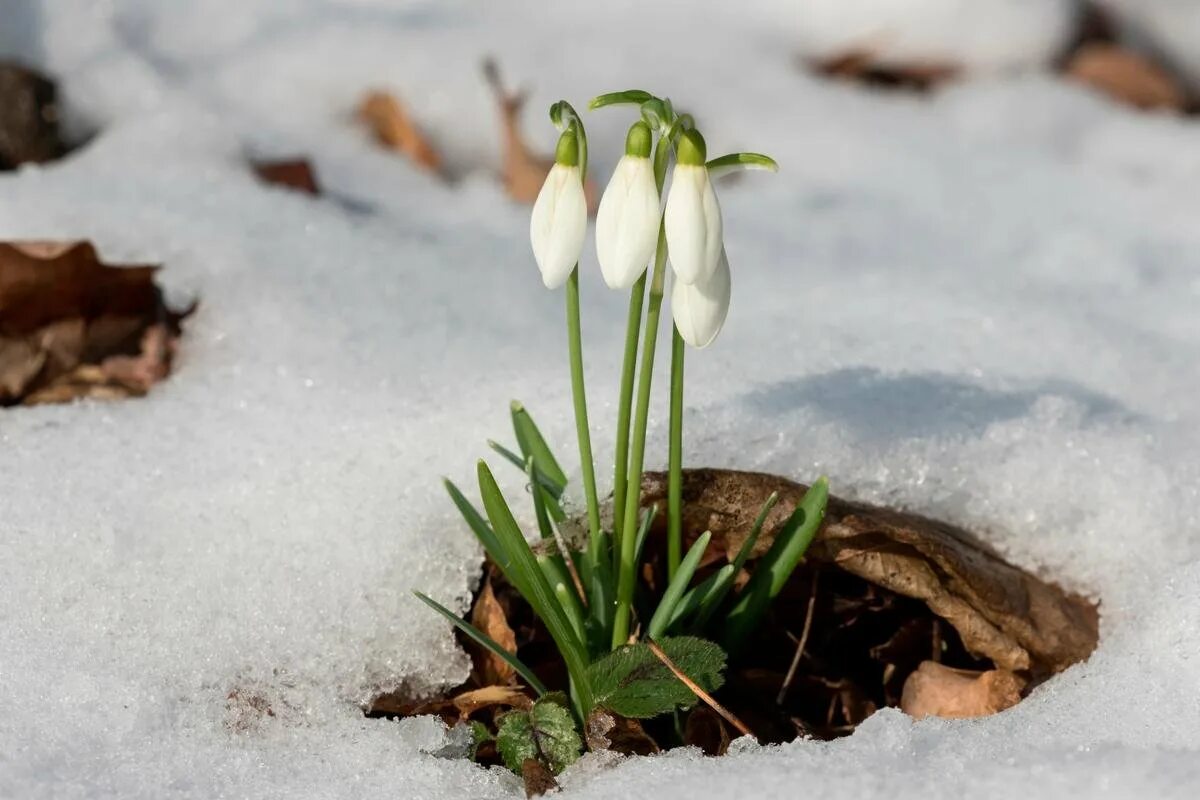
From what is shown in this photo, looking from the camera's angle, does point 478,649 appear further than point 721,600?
Yes

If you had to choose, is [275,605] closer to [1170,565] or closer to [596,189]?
[1170,565]

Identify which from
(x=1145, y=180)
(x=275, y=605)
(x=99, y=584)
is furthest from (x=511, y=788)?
(x=1145, y=180)

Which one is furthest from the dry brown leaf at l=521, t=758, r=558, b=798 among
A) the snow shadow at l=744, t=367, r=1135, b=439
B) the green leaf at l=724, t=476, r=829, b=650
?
the snow shadow at l=744, t=367, r=1135, b=439

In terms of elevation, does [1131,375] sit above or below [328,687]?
above

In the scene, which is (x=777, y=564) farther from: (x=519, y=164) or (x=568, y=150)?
(x=519, y=164)

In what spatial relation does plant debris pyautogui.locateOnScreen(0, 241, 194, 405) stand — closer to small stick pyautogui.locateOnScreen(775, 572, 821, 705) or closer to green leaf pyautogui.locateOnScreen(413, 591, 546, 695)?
green leaf pyautogui.locateOnScreen(413, 591, 546, 695)

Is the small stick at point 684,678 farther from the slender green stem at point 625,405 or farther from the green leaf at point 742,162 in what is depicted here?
the green leaf at point 742,162
